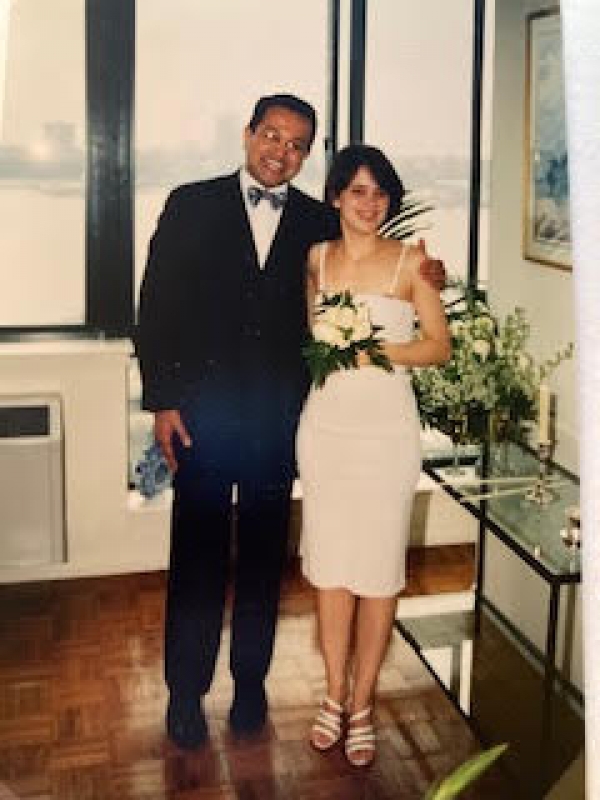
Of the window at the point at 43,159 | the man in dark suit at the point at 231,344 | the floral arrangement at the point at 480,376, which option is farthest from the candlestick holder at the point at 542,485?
the window at the point at 43,159

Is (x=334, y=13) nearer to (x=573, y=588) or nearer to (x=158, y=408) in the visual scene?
(x=158, y=408)

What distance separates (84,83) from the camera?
2.39 meters

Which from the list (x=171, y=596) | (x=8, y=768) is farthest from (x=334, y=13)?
(x=8, y=768)

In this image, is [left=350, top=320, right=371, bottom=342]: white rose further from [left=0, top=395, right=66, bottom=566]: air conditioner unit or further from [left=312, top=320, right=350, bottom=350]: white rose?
[left=0, top=395, right=66, bottom=566]: air conditioner unit

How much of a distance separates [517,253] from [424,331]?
37 centimetres

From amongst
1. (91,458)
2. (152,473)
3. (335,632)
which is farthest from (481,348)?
(91,458)

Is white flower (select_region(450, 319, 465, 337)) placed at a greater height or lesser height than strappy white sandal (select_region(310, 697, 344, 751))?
greater

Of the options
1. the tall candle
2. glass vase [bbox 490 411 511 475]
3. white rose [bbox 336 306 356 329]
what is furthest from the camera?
glass vase [bbox 490 411 511 475]

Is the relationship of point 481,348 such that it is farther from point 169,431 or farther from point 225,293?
point 169,431

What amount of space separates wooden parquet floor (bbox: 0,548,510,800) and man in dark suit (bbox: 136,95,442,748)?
0.13 metres

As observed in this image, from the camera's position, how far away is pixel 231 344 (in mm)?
2287

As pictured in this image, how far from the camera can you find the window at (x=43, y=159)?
233cm

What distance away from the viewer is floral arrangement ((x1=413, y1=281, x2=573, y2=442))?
7.86 feet

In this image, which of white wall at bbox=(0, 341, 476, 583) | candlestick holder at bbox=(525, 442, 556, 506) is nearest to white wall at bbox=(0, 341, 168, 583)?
white wall at bbox=(0, 341, 476, 583)
